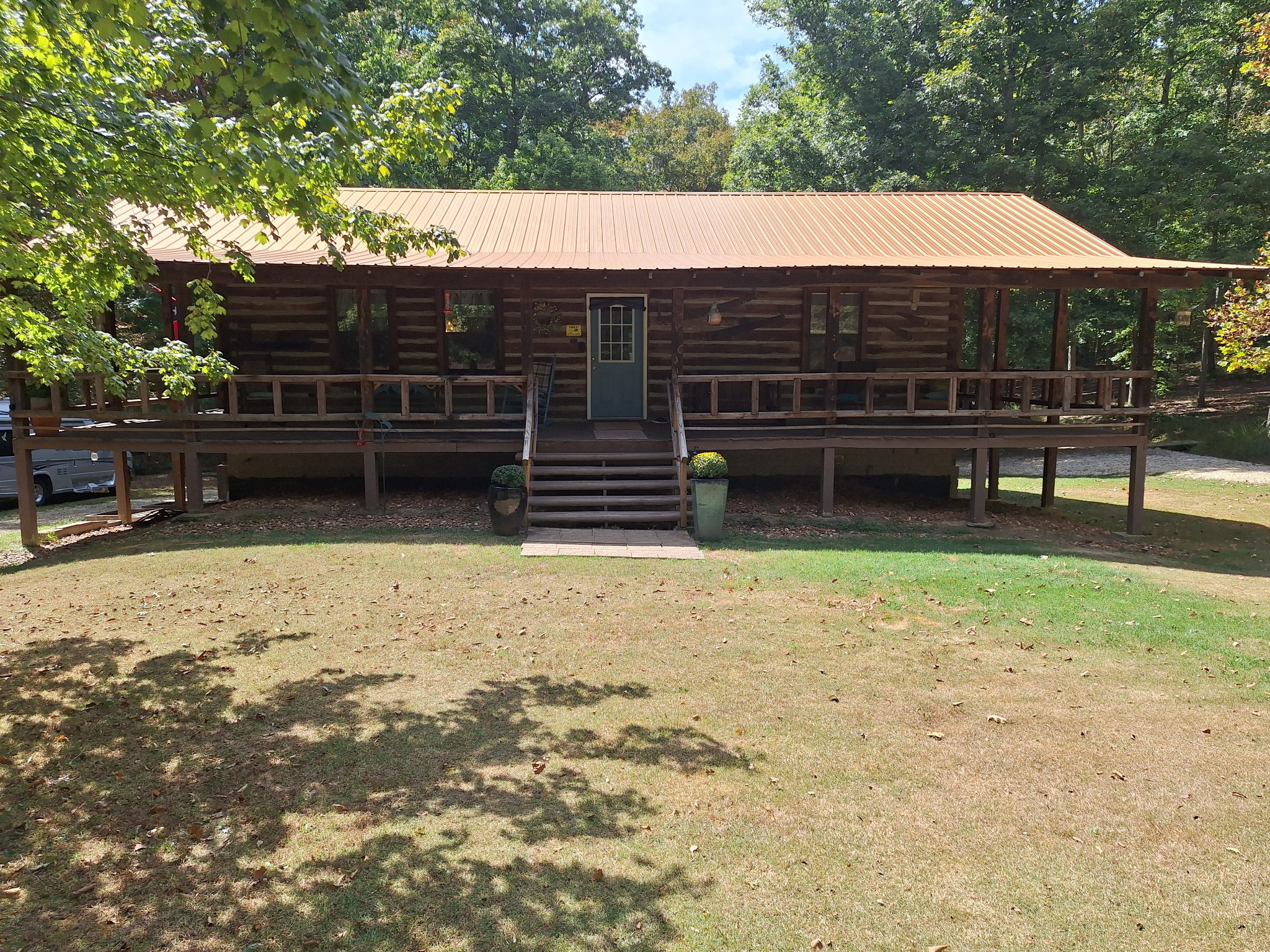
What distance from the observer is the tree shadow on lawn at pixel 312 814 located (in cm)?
349

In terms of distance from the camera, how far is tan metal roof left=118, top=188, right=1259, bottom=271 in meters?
12.6

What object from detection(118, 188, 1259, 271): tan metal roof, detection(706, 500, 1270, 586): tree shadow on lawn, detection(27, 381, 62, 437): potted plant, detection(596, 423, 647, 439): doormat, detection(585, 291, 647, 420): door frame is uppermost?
detection(118, 188, 1259, 271): tan metal roof

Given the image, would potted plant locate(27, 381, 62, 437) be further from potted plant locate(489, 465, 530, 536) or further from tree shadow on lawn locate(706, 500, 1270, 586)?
tree shadow on lawn locate(706, 500, 1270, 586)

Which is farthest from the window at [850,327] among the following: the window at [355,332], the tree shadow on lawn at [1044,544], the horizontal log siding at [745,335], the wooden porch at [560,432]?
the window at [355,332]

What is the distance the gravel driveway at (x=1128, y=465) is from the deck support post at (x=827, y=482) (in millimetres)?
11688

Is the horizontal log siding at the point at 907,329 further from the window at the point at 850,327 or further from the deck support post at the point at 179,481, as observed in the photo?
the deck support post at the point at 179,481

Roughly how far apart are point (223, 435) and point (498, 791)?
1028 centimetres

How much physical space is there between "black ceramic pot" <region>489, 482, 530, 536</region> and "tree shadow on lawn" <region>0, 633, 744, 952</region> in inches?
188

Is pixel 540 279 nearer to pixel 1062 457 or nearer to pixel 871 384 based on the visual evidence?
pixel 871 384

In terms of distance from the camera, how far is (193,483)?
A: 12430mm

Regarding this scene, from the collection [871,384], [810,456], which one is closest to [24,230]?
[871,384]

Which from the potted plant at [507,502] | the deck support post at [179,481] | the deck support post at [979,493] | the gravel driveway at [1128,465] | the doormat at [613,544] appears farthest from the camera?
the gravel driveway at [1128,465]

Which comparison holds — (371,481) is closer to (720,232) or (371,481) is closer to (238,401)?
(238,401)

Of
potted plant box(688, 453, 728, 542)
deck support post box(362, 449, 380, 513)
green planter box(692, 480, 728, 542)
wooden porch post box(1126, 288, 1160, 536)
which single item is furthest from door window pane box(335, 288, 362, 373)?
wooden porch post box(1126, 288, 1160, 536)
